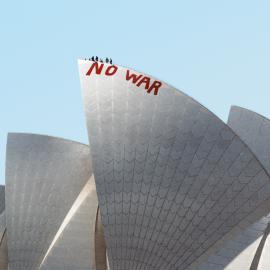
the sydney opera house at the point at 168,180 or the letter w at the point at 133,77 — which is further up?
the letter w at the point at 133,77

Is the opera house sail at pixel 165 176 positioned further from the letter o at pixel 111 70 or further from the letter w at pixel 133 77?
the letter o at pixel 111 70

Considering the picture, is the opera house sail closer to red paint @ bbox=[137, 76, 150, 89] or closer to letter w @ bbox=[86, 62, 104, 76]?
red paint @ bbox=[137, 76, 150, 89]

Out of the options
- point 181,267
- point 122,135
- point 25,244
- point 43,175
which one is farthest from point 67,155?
point 181,267

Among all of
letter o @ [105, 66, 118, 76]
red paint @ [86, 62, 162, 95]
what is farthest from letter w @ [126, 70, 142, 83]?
letter o @ [105, 66, 118, 76]

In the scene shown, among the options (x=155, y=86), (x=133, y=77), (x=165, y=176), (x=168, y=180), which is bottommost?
(x=168, y=180)

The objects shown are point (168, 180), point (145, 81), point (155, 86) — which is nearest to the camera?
point (168, 180)

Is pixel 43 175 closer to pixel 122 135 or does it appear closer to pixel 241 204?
pixel 122 135

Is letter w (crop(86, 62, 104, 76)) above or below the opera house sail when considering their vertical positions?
above

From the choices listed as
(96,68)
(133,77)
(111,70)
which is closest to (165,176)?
(133,77)

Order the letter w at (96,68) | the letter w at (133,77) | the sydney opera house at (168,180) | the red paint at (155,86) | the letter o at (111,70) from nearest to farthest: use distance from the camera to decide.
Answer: the sydney opera house at (168,180), the red paint at (155,86), the letter w at (133,77), the letter o at (111,70), the letter w at (96,68)

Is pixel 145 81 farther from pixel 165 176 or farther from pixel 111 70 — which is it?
pixel 165 176

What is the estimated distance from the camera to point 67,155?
38.8 m

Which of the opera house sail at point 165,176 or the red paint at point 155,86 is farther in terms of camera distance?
the red paint at point 155,86

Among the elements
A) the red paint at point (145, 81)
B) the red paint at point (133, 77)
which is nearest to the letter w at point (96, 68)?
the red paint at point (133, 77)
